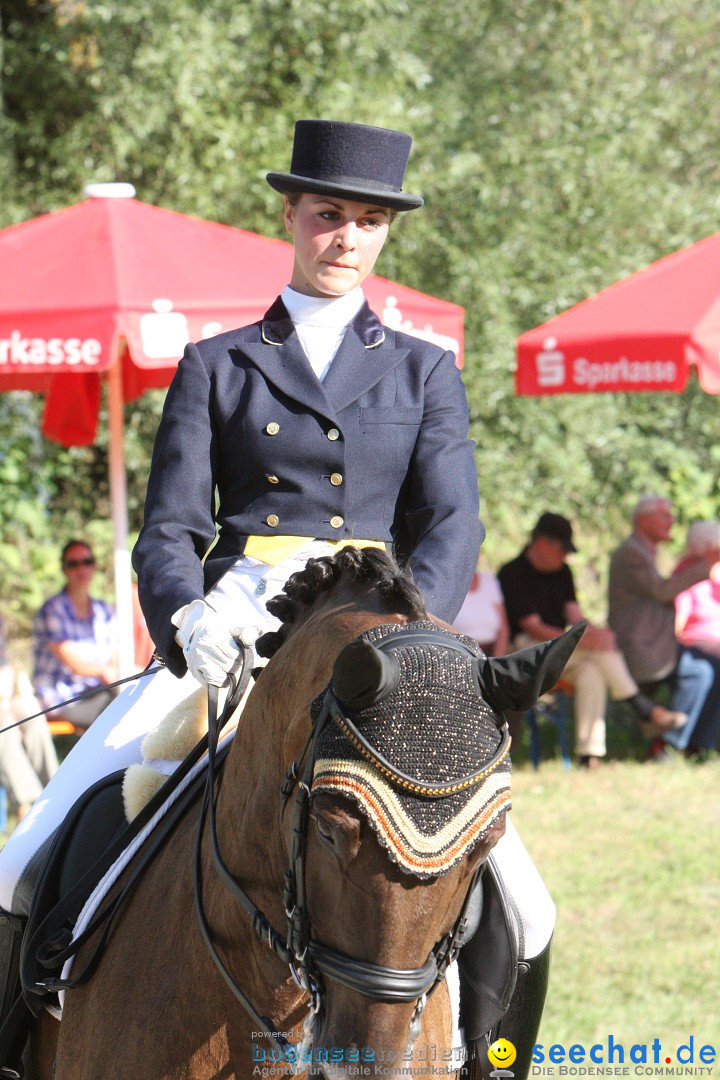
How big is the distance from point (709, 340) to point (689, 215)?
7.46 metres

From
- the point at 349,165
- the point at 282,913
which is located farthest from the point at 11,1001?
the point at 349,165

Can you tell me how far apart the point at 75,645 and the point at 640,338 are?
4.22 metres

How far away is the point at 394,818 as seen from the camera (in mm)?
1903

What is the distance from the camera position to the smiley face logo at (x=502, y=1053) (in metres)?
3.02

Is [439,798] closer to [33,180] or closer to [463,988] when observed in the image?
[463,988]

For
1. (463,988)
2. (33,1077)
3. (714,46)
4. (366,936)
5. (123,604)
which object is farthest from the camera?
(714,46)

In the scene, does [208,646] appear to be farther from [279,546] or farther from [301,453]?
[301,453]

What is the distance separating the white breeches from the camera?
289cm

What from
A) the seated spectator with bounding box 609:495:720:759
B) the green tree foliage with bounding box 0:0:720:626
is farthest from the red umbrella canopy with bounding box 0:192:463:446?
the green tree foliage with bounding box 0:0:720:626

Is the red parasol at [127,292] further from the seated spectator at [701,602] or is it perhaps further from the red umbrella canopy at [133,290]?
the seated spectator at [701,602]

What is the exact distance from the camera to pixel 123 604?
25.3 ft

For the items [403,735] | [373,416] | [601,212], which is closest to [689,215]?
[601,212]

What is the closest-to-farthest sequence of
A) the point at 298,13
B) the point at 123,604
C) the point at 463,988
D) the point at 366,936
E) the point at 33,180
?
the point at 366,936, the point at 463,988, the point at 123,604, the point at 298,13, the point at 33,180

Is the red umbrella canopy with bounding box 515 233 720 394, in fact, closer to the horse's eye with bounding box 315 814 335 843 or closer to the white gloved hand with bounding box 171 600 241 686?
the white gloved hand with bounding box 171 600 241 686
